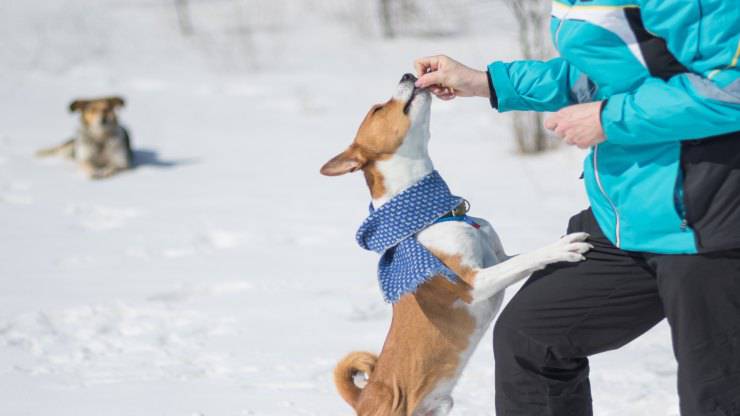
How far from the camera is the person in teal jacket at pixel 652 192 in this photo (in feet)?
6.33

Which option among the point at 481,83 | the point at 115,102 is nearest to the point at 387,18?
the point at 115,102

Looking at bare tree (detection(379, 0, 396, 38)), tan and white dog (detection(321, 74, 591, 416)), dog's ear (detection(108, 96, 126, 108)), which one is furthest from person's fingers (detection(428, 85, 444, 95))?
bare tree (detection(379, 0, 396, 38))

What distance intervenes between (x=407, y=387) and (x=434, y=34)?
11.1m

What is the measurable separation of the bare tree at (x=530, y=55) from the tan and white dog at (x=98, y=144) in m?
3.63

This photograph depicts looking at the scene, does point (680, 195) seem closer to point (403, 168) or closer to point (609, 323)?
point (609, 323)

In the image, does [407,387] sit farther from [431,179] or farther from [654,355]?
[654,355]

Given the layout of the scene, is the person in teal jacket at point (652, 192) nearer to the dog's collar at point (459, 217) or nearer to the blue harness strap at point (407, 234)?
the blue harness strap at point (407, 234)

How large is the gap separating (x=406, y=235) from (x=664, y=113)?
982mm

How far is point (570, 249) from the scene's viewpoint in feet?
7.84

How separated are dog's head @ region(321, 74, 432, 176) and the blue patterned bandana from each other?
18cm

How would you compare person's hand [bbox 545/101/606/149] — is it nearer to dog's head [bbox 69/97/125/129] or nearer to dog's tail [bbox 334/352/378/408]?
dog's tail [bbox 334/352/378/408]

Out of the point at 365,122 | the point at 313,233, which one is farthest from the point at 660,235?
the point at 313,233

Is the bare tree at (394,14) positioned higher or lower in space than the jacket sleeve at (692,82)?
lower

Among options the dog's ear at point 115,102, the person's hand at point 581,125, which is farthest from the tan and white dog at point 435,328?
the dog's ear at point 115,102
